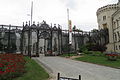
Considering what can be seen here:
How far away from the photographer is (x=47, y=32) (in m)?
42.6

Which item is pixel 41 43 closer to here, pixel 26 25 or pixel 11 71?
pixel 26 25

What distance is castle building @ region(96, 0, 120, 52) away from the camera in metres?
45.6

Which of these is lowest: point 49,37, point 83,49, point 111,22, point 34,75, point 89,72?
point 89,72

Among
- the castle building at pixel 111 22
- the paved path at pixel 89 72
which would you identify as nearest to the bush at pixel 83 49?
the castle building at pixel 111 22

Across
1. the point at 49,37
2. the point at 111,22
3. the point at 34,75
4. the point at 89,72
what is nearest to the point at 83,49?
the point at 49,37

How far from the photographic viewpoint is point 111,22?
50656 mm

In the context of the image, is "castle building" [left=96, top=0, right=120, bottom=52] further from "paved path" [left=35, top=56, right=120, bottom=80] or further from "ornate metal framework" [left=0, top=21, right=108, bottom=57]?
"paved path" [left=35, top=56, right=120, bottom=80]

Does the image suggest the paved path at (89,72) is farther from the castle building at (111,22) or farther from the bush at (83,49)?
the castle building at (111,22)

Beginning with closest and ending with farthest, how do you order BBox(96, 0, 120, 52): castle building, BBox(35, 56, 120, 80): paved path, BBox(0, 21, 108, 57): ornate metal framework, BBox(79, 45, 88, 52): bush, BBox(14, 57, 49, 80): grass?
BBox(14, 57, 49, 80): grass < BBox(35, 56, 120, 80): paved path < BBox(0, 21, 108, 57): ornate metal framework < BBox(79, 45, 88, 52): bush < BBox(96, 0, 120, 52): castle building

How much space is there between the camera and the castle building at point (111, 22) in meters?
45.6

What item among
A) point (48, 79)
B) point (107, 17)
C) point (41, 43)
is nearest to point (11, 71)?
point (48, 79)

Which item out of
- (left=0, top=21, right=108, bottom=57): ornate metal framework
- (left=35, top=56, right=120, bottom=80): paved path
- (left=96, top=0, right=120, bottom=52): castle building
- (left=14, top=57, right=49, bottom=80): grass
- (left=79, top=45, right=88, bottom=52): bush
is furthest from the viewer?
(left=96, top=0, right=120, bottom=52): castle building

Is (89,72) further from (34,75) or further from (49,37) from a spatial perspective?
(49,37)

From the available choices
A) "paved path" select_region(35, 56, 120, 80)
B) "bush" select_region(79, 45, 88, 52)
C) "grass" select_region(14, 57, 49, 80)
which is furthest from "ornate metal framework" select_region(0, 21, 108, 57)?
"grass" select_region(14, 57, 49, 80)
